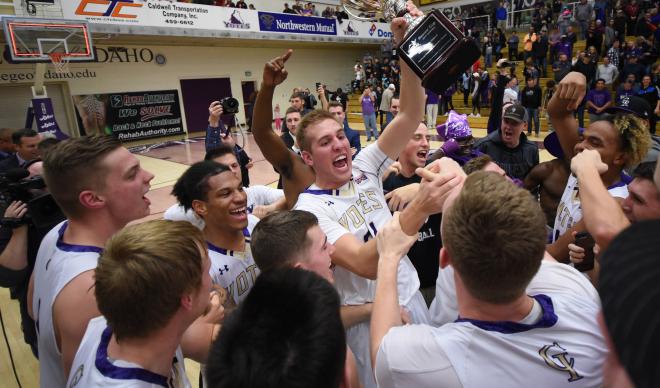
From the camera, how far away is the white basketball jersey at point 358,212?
2072mm

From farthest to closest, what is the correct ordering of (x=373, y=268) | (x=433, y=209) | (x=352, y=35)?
(x=352, y=35) < (x=373, y=268) < (x=433, y=209)

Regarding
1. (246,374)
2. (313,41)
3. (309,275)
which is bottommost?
(246,374)

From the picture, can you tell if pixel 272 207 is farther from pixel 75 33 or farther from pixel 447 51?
pixel 75 33

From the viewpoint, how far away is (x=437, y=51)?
1941mm

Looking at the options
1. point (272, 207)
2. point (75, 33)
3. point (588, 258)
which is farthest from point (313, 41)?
point (588, 258)

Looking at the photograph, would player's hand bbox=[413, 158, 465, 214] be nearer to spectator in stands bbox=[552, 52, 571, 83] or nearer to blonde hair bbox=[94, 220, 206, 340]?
blonde hair bbox=[94, 220, 206, 340]

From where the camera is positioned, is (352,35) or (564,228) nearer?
(564,228)

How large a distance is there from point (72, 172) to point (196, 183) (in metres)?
0.65

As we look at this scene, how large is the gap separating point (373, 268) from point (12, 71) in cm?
1757

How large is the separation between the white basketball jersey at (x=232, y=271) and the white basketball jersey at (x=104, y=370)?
721 millimetres

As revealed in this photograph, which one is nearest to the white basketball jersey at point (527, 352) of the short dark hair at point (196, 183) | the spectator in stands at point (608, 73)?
the short dark hair at point (196, 183)

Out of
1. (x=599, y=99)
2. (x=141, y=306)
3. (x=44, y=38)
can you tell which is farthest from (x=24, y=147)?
(x=599, y=99)

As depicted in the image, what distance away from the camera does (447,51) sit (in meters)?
1.92

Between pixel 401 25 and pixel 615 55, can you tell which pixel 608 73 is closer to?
pixel 615 55
